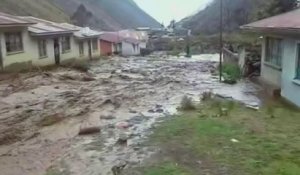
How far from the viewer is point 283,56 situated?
42.9 feet

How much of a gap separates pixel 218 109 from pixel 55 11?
49.9 metres

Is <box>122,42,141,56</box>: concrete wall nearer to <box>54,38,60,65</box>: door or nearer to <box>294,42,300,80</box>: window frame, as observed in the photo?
<box>54,38,60,65</box>: door

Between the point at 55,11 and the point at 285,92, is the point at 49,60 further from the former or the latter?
the point at 55,11

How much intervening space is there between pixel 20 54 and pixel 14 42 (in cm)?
82

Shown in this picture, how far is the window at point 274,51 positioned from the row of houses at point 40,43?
13.0m

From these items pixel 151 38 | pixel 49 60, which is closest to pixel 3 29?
pixel 49 60

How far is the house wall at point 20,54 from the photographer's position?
20.0 meters

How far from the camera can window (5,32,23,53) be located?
20.7m

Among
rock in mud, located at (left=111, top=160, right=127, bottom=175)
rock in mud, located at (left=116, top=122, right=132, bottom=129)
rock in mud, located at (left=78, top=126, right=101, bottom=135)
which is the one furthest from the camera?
rock in mud, located at (left=116, top=122, right=132, bottom=129)

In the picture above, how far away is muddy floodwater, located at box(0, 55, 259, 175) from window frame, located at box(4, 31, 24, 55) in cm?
221

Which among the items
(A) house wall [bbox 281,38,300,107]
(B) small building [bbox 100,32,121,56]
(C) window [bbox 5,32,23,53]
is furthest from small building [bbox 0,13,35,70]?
(B) small building [bbox 100,32,121,56]

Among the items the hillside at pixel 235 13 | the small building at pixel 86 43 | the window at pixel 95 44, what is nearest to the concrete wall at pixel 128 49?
the small building at pixel 86 43

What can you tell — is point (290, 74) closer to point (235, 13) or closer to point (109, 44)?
point (109, 44)

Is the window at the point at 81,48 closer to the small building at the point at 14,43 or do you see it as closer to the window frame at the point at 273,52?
the small building at the point at 14,43
